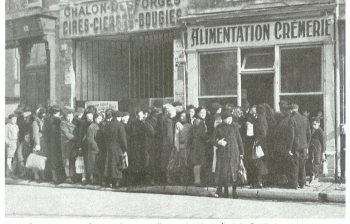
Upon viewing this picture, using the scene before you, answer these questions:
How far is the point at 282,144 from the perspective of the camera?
7207mm

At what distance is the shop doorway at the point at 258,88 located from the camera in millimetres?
7621

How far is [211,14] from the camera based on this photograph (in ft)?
26.5

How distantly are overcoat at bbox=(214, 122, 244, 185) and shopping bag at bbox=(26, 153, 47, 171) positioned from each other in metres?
2.29

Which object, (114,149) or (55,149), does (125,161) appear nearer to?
(114,149)

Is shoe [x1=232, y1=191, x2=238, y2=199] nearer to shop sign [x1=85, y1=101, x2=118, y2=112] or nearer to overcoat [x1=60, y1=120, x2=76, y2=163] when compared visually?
shop sign [x1=85, y1=101, x2=118, y2=112]

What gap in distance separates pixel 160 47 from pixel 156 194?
215cm

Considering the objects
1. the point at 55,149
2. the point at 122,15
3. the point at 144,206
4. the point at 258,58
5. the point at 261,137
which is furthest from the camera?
the point at 122,15

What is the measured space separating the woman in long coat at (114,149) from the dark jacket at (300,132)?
83.9 inches

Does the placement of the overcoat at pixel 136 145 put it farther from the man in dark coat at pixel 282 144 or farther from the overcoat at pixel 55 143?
the man in dark coat at pixel 282 144

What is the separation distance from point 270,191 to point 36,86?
3.46m

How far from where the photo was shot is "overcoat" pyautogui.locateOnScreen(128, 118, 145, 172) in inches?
302

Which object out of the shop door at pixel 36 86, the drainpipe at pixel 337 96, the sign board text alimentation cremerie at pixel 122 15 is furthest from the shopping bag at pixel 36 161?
the drainpipe at pixel 337 96

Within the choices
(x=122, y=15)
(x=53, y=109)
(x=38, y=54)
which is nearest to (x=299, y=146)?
(x=122, y=15)

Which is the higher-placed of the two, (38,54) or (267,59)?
(38,54)
